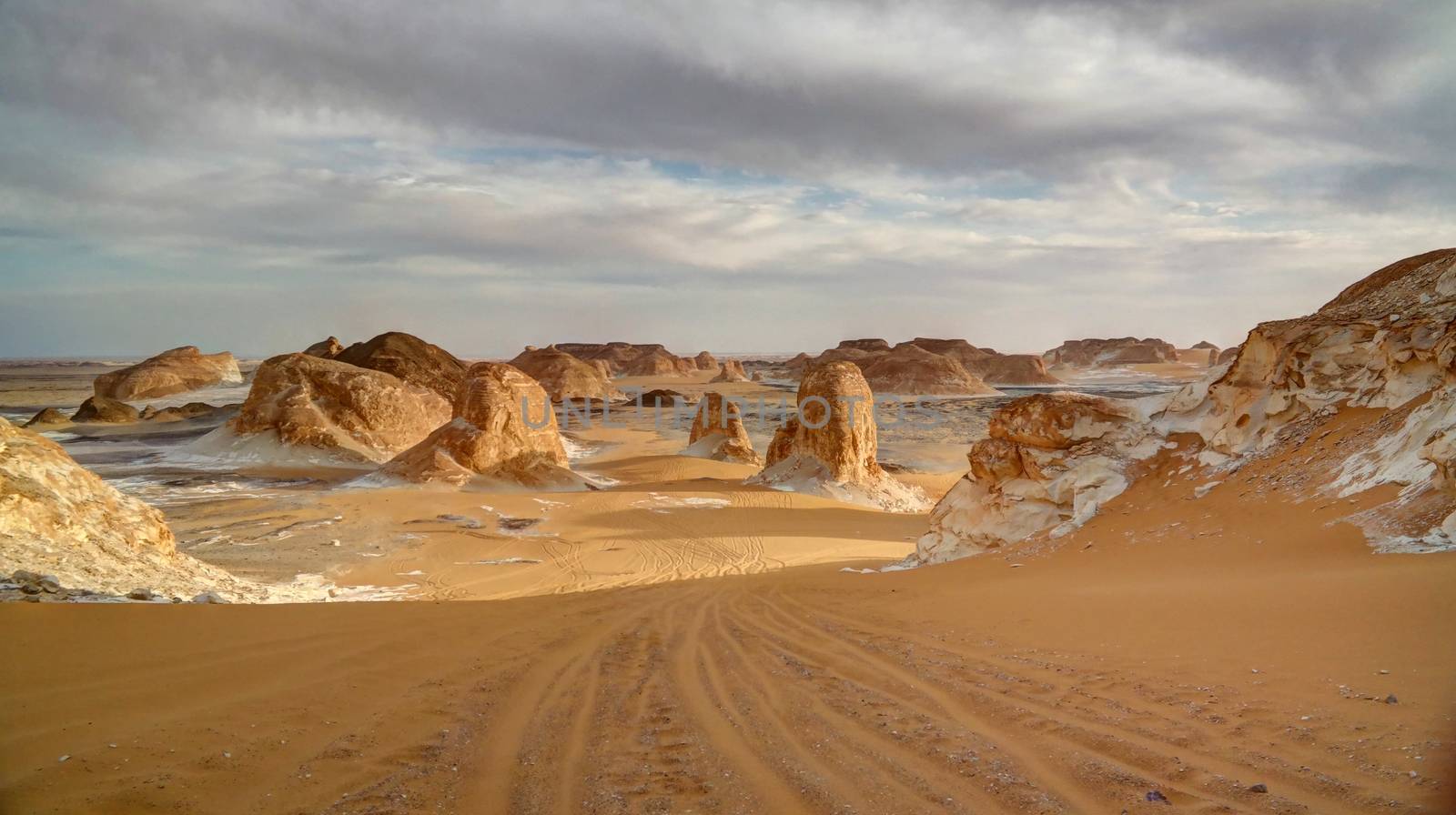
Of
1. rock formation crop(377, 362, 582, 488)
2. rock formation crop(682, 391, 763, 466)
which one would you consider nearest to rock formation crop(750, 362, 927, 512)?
rock formation crop(682, 391, 763, 466)

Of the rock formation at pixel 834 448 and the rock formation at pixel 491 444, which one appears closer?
the rock formation at pixel 491 444

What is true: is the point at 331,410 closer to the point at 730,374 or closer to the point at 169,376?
the point at 169,376

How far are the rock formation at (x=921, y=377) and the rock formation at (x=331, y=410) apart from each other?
5043cm

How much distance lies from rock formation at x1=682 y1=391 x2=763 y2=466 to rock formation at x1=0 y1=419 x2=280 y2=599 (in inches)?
835

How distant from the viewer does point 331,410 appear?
2430 cm

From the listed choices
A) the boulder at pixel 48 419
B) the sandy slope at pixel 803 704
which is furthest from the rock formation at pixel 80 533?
the boulder at pixel 48 419

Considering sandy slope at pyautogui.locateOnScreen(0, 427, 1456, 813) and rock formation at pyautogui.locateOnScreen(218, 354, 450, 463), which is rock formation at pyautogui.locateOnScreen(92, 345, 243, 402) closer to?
rock formation at pyautogui.locateOnScreen(218, 354, 450, 463)

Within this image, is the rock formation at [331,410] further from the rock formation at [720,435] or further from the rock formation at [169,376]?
the rock formation at [169,376]

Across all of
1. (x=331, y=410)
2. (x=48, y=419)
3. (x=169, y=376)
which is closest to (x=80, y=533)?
(x=331, y=410)

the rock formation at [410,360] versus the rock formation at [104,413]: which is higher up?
the rock formation at [410,360]

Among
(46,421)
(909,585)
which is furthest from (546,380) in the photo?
(909,585)

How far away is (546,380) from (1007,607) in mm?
57805

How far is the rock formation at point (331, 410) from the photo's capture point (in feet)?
76.3

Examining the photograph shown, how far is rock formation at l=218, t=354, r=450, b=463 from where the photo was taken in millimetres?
23250
